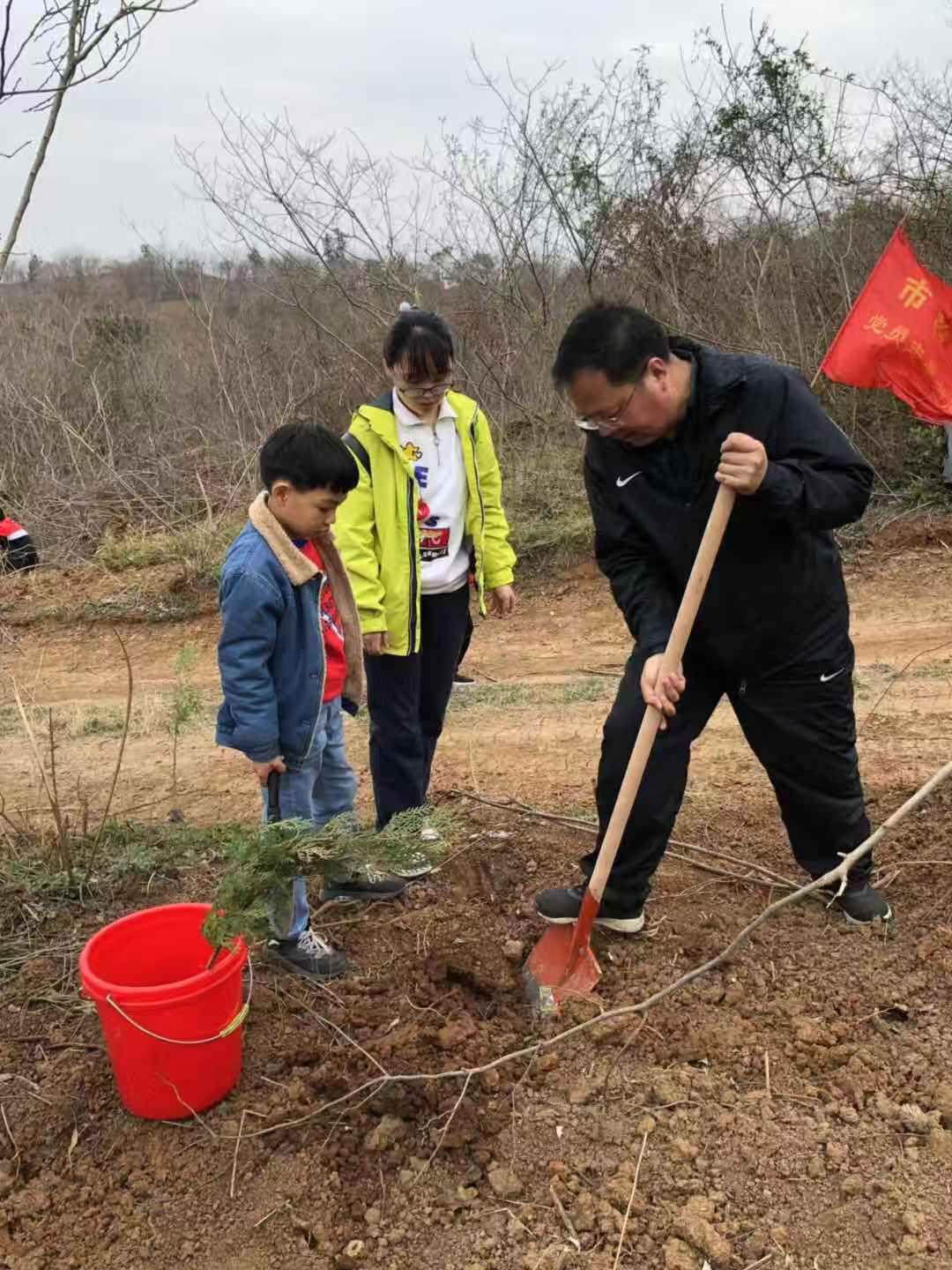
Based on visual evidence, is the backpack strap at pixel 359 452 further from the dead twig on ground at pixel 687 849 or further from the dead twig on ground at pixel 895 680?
the dead twig on ground at pixel 895 680

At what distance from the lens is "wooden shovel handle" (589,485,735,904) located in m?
2.39

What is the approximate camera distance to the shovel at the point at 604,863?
2.44 m

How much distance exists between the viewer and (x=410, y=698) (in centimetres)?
338

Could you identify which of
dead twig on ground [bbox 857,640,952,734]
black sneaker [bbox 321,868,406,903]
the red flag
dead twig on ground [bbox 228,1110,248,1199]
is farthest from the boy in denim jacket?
the red flag

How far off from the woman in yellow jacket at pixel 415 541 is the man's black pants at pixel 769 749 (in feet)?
2.53

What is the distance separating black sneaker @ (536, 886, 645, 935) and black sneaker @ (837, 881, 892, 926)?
62cm

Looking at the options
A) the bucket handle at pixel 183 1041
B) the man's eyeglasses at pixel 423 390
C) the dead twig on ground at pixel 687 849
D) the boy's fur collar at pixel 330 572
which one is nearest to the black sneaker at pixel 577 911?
the dead twig on ground at pixel 687 849

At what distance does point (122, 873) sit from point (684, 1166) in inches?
84.6

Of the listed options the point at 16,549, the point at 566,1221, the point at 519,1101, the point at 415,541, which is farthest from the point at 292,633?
the point at 16,549

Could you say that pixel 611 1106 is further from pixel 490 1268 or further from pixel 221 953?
pixel 221 953

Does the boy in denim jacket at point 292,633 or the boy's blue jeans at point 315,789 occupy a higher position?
the boy in denim jacket at point 292,633

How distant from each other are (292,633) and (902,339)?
6.99 metres

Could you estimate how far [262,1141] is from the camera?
2.29 metres

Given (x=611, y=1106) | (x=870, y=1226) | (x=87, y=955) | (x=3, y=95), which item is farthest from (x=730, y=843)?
(x=3, y=95)
